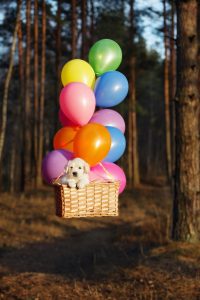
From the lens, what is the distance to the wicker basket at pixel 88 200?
4.32 meters

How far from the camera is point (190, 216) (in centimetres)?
865

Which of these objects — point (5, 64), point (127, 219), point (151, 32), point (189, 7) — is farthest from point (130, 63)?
point (189, 7)

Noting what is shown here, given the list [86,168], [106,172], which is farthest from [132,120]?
[86,168]

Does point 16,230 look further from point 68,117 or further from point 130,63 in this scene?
point 130,63

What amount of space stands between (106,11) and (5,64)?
18.6 feet

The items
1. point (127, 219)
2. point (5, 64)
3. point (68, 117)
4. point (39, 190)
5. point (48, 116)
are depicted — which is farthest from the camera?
point (48, 116)

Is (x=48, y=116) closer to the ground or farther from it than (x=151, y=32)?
closer to the ground

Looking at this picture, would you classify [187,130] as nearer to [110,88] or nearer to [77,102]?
[110,88]

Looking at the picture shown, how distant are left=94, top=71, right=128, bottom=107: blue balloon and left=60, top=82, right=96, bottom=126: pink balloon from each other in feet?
0.76

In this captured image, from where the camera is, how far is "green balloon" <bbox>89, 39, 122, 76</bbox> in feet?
16.3

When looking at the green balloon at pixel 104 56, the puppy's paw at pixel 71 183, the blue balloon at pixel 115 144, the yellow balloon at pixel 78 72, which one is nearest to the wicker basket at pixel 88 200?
the puppy's paw at pixel 71 183

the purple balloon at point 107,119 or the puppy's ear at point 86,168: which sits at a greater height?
the purple balloon at point 107,119

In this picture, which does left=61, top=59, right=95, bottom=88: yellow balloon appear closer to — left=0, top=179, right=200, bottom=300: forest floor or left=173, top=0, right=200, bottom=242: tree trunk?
left=0, top=179, right=200, bottom=300: forest floor

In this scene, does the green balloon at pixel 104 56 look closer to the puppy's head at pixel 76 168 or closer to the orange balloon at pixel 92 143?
the orange balloon at pixel 92 143
